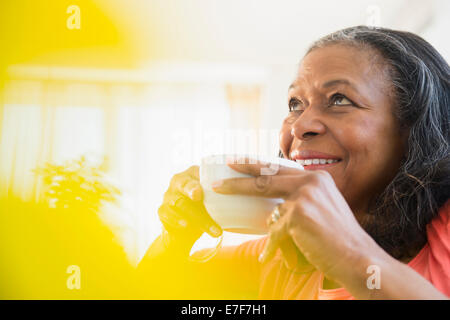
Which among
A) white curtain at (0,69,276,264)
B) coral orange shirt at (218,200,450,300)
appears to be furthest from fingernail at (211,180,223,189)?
white curtain at (0,69,276,264)

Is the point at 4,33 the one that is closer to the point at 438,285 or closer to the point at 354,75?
the point at 354,75

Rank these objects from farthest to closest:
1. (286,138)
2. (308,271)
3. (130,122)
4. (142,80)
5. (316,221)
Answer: (142,80) → (130,122) → (286,138) → (308,271) → (316,221)

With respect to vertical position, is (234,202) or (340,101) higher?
(340,101)

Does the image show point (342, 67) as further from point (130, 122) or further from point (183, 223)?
point (130, 122)

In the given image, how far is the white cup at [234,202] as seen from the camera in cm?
51

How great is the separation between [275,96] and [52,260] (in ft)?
10.1

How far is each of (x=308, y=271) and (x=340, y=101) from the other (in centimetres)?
34

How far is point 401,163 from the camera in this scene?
2.68 feet

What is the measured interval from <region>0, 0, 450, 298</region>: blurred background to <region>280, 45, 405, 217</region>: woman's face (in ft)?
7.10

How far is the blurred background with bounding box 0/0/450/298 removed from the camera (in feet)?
10.2

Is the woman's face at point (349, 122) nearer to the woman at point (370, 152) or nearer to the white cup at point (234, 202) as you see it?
the woman at point (370, 152)

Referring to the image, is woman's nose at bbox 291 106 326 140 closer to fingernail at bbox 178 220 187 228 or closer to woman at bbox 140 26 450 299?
woman at bbox 140 26 450 299

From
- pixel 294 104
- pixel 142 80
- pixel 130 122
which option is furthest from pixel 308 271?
pixel 142 80

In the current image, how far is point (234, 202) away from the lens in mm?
525
